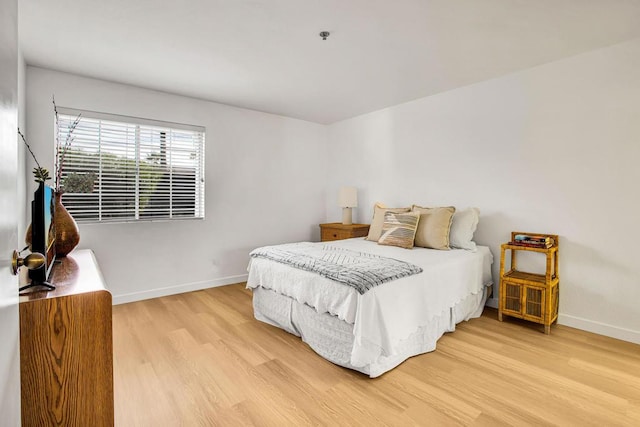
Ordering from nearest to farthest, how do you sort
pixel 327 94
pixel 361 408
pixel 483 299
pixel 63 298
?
1. pixel 63 298
2. pixel 361 408
3. pixel 483 299
4. pixel 327 94

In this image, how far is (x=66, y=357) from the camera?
1.25m

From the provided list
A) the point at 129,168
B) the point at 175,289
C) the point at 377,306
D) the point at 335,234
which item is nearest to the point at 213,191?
the point at 129,168

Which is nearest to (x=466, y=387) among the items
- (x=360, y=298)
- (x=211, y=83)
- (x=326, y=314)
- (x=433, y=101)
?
(x=360, y=298)

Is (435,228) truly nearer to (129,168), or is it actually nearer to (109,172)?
(129,168)

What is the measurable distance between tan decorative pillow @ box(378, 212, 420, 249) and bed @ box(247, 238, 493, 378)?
0.16m

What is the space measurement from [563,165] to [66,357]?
150 inches

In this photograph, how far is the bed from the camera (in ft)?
6.79

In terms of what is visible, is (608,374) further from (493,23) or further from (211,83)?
(211,83)

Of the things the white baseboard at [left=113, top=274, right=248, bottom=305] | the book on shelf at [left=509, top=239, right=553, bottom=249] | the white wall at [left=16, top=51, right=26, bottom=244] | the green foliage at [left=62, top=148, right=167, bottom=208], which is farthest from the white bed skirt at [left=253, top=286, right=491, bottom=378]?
the white wall at [left=16, top=51, right=26, bottom=244]

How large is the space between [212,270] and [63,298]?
3.00m

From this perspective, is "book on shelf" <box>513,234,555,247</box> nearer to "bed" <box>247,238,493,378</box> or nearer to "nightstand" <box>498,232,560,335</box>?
"nightstand" <box>498,232,560,335</box>

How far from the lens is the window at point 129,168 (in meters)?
3.26

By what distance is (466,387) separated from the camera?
78.0 inches

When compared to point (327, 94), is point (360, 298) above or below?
below
